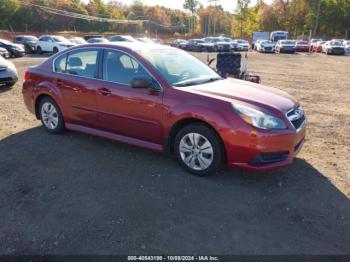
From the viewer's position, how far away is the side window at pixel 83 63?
17.9 ft

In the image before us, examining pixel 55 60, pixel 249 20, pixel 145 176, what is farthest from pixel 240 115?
pixel 249 20

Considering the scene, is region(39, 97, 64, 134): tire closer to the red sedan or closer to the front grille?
the red sedan

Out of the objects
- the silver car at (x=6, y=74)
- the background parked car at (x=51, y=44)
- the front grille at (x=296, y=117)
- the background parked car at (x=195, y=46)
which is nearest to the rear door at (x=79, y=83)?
the front grille at (x=296, y=117)

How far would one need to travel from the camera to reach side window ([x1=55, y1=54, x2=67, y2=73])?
5957mm

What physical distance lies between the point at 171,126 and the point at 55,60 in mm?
2794

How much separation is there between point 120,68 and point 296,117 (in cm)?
260

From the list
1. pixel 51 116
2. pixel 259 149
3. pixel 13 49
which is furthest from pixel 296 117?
pixel 13 49

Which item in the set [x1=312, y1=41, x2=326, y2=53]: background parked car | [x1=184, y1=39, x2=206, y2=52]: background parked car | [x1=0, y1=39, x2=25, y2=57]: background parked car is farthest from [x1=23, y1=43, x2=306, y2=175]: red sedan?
[x1=312, y1=41, x2=326, y2=53]: background parked car

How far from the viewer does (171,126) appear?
15.2ft

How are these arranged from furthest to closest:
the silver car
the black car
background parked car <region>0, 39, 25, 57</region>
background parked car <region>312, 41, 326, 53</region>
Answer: background parked car <region>312, 41, 326, 53</region> < the black car < background parked car <region>0, 39, 25, 57</region> < the silver car

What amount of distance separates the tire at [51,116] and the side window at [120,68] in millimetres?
1391

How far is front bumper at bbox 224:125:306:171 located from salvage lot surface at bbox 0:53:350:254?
32 cm

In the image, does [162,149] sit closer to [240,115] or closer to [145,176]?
[145,176]

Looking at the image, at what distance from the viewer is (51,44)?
92.4ft
